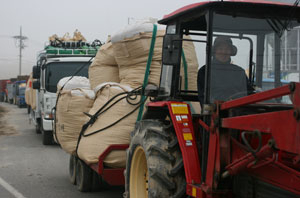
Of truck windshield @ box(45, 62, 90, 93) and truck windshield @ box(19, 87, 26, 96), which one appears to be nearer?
truck windshield @ box(45, 62, 90, 93)

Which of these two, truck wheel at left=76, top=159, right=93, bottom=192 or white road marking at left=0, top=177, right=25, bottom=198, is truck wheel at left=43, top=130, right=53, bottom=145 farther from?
truck wheel at left=76, top=159, right=93, bottom=192

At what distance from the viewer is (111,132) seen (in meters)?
6.39

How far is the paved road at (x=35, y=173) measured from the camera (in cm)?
760

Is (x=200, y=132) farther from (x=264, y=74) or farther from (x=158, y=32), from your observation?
(x=158, y=32)

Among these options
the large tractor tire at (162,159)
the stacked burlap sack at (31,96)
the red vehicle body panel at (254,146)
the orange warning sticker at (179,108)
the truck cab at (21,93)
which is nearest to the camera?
the red vehicle body panel at (254,146)

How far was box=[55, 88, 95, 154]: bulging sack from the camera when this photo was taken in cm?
738

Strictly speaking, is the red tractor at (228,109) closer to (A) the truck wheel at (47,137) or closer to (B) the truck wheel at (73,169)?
(B) the truck wheel at (73,169)

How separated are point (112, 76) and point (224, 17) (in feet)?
12.0

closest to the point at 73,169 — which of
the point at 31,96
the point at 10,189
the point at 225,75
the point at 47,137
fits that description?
the point at 10,189

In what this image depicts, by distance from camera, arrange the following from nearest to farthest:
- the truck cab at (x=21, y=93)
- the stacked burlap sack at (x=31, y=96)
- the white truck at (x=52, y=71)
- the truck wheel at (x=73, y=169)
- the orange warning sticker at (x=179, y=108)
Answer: the orange warning sticker at (x=179, y=108) → the truck wheel at (x=73, y=169) → the white truck at (x=52, y=71) → the stacked burlap sack at (x=31, y=96) → the truck cab at (x=21, y=93)

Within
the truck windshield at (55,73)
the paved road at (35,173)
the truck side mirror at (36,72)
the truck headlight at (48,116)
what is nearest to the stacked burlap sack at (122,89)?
the paved road at (35,173)

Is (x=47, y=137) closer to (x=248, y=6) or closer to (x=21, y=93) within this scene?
(x=248, y=6)

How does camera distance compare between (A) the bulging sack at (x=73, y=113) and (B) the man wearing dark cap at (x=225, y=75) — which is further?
(A) the bulging sack at (x=73, y=113)

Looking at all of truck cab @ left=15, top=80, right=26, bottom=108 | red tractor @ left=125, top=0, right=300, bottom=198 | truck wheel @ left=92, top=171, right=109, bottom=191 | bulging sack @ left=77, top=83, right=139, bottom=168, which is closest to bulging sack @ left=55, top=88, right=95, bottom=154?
truck wheel @ left=92, top=171, right=109, bottom=191
